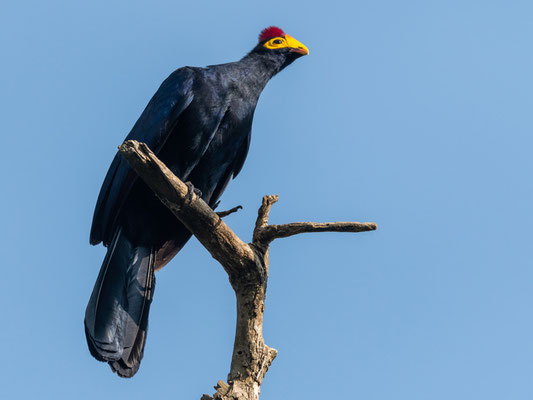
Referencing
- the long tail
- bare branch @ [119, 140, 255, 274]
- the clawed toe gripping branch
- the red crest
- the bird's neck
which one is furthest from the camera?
the red crest

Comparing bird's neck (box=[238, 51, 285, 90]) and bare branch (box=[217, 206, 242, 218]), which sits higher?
bird's neck (box=[238, 51, 285, 90])

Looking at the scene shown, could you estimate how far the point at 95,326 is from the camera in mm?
4617

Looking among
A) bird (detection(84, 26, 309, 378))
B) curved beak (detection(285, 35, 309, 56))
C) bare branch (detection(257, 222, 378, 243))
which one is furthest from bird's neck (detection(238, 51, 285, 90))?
bare branch (detection(257, 222, 378, 243))

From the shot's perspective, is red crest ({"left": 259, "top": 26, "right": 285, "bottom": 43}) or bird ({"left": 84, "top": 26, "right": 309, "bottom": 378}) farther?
red crest ({"left": 259, "top": 26, "right": 285, "bottom": 43})

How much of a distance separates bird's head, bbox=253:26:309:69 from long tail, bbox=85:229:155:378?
6.98 ft

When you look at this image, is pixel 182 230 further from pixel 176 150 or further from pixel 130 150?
pixel 130 150

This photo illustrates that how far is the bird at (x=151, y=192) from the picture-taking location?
467 centimetres

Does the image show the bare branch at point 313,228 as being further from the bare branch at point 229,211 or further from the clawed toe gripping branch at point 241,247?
the bare branch at point 229,211

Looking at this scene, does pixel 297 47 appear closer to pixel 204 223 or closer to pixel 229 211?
pixel 229 211

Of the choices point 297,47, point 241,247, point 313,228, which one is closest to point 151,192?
point 241,247

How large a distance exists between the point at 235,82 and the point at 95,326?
2.21 m

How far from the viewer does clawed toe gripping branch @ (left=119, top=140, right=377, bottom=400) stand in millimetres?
3787

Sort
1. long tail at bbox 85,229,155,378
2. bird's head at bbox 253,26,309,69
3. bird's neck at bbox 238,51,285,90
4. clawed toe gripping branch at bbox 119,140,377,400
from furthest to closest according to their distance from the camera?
bird's head at bbox 253,26,309,69
bird's neck at bbox 238,51,285,90
long tail at bbox 85,229,155,378
clawed toe gripping branch at bbox 119,140,377,400

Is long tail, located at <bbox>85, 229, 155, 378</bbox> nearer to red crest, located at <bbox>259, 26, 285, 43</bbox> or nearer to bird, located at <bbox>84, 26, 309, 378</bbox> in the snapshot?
bird, located at <bbox>84, 26, 309, 378</bbox>
